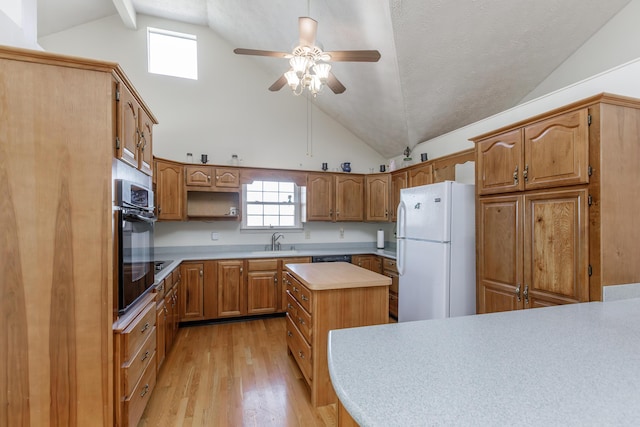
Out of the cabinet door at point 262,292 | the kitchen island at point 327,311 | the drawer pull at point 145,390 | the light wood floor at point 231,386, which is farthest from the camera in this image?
the cabinet door at point 262,292

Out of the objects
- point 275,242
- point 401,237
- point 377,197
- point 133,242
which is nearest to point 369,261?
point 377,197


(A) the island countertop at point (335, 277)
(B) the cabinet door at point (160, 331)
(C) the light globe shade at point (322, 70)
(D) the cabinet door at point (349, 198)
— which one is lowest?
(B) the cabinet door at point (160, 331)

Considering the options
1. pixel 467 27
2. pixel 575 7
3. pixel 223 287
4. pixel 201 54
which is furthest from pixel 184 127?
pixel 575 7

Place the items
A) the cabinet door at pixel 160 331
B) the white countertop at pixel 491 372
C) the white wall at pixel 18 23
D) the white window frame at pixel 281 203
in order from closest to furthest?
the white countertop at pixel 491 372 → the white wall at pixel 18 23 → the cabinet door at pixel 160 331 → the white window frame at pixel 281 203

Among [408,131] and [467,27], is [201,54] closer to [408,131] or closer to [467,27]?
[408,131]

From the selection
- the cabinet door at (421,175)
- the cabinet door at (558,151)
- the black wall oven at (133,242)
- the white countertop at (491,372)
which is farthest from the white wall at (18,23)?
→ the cabinet door at (421,175)

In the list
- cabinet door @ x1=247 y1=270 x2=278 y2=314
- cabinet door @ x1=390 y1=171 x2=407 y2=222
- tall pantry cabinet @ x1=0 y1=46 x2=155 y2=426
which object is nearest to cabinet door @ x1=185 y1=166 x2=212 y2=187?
cabinet door @ x1=247 y1=270 x2=278 y2=314

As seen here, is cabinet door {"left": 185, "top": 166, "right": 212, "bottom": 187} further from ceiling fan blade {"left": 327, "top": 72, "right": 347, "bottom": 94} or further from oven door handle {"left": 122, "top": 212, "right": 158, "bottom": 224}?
ceiling fan blade {"left": 327, "top": 72, "right": 347, "bottom": 94}

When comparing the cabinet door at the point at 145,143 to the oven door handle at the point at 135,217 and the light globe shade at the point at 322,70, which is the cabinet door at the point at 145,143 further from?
the light globe shade at the point at 322,70

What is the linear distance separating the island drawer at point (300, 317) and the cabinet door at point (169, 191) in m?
2.02

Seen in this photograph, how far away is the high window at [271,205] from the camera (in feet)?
15.0

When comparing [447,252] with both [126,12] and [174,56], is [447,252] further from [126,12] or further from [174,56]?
[126,12]

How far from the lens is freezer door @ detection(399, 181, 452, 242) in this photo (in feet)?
8.71

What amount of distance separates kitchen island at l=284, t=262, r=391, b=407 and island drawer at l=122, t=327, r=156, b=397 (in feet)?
3.60
